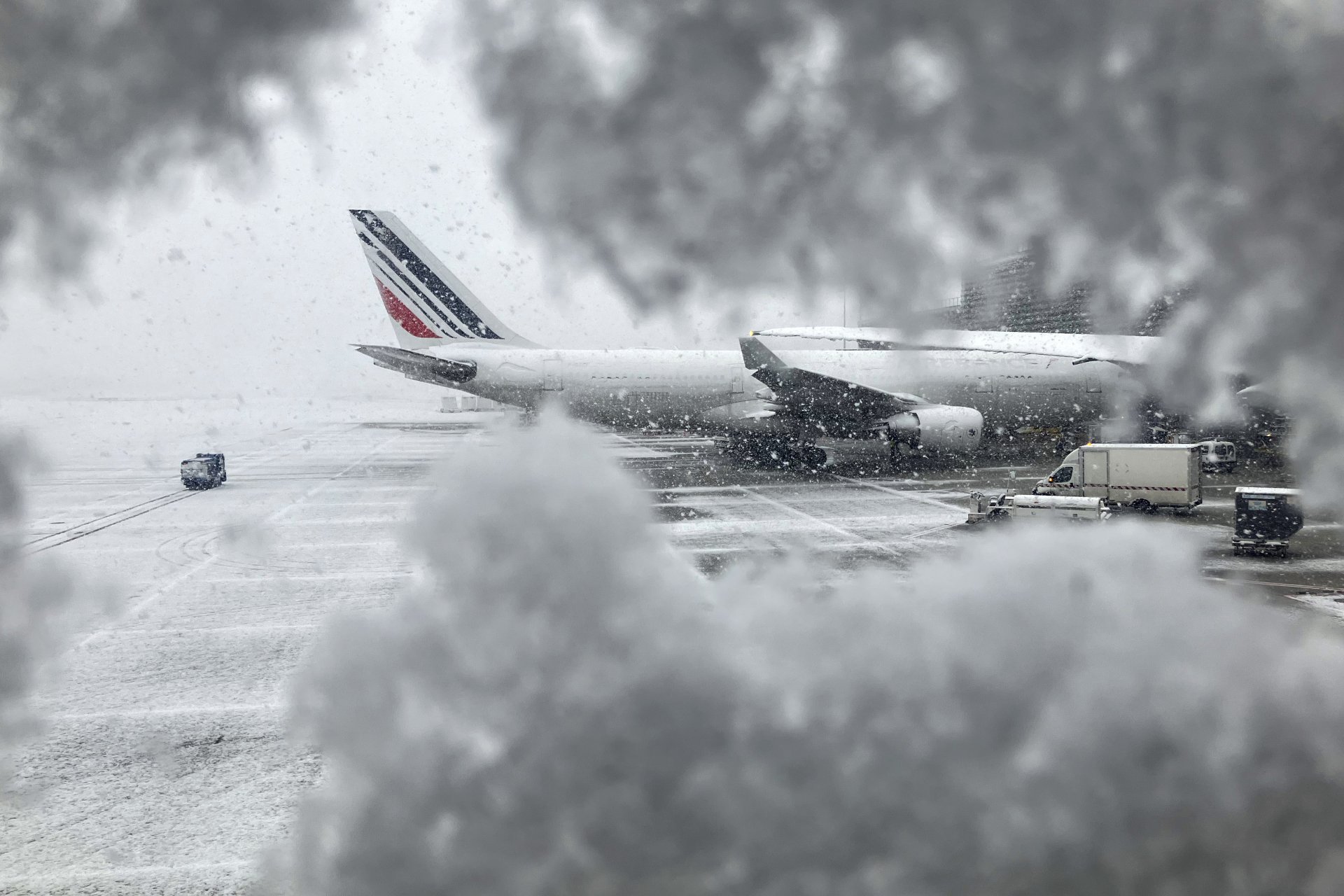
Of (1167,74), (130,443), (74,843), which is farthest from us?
(130,443)

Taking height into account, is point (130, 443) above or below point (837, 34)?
below

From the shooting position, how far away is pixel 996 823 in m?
4.20

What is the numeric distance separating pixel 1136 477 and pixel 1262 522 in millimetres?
4062

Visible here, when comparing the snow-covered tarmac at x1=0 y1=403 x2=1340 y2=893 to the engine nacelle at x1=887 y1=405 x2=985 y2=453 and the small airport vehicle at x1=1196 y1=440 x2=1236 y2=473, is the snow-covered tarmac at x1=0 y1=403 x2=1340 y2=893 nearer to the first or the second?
the engine nacelle at x1=887 y1=405 x2=985 y2=453

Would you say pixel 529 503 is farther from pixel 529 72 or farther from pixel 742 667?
pixel 529 72

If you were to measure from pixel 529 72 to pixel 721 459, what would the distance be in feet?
88.5

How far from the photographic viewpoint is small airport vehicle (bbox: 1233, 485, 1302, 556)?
14094 mm

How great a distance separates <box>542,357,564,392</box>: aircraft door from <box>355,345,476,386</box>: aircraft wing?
230 cm

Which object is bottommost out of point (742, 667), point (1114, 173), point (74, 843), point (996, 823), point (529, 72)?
point (74, 843)

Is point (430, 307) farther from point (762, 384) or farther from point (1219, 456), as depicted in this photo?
point (1219, 456)

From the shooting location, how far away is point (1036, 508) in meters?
14.9

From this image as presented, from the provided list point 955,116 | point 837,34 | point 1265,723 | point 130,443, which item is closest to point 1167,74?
point 955,116

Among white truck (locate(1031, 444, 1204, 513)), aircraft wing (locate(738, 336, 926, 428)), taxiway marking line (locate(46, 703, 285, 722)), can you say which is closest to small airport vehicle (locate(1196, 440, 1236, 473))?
aircraft wing (locate(738, 336, 926, 428))

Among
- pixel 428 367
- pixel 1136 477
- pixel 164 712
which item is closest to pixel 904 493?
pixel 1136 477
